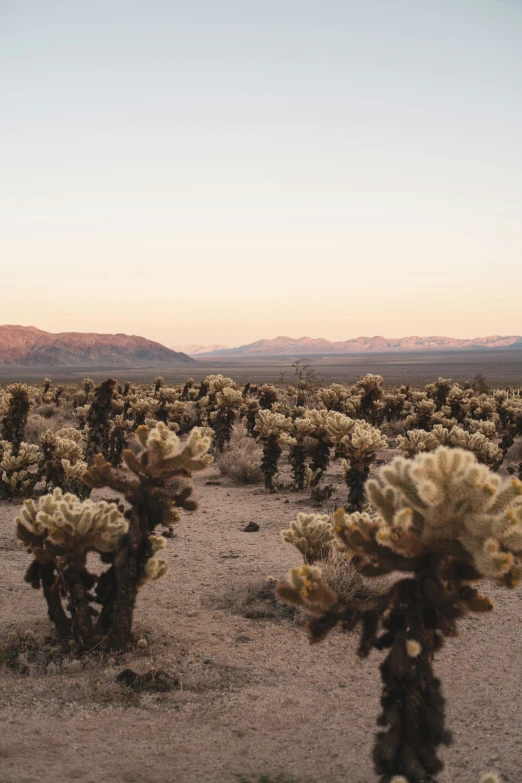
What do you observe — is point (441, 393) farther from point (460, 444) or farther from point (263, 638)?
point (263, 638)

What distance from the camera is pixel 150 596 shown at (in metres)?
7.26

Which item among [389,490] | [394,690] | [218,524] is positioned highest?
[389,490]

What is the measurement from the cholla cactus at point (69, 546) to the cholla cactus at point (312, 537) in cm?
259

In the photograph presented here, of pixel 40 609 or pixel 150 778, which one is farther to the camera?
pixel 40 609

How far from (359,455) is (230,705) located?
5.89 metres

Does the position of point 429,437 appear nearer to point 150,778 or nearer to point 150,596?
point 150,596

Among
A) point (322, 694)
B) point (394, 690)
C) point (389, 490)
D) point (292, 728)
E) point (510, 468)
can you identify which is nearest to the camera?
point (394, 690)

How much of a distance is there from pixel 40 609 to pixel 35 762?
9.74 feet

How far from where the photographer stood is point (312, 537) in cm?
758

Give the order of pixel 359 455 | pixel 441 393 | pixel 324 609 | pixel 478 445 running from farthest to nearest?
pixel 441 393 < pixel 478 445 < pixel 359 455 < pixel 324 609

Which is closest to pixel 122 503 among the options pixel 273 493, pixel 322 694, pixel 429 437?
pixel 273 493

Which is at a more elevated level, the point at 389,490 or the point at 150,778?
the point at 389,490

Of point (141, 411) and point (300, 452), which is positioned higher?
point (141, 411)

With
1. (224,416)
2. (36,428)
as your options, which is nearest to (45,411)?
(36,428)
